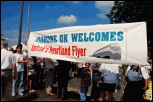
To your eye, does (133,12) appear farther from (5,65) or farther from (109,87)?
(5,65)

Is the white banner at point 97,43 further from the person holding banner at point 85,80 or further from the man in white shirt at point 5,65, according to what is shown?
the man in white shirt at point 5,65

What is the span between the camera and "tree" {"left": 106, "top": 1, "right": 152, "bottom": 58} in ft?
61.4

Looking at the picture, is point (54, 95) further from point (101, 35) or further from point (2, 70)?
point (101, 35)

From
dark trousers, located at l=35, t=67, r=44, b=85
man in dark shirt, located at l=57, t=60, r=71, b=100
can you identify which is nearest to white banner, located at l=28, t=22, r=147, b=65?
man in dark shirt, located at l=57, t=60, r=71, b=100

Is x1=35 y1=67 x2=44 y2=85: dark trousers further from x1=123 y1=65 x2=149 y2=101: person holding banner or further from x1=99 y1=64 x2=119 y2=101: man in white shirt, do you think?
x1=123 y1=65 x2=149 y2=101: person holding banner

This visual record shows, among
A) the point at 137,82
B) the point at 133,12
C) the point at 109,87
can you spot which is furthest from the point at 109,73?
the point at 133,12

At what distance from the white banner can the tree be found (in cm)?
1718

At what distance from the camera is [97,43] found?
3547 mm

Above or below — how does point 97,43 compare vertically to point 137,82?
above

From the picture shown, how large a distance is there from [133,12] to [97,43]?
18.0 meters

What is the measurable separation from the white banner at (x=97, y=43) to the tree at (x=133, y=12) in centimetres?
1718

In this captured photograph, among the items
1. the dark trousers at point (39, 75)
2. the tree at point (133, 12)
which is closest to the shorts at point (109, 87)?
the dark trousers at point (39, 75)

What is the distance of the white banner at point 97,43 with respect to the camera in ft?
10.2

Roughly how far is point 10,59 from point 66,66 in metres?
1.78
